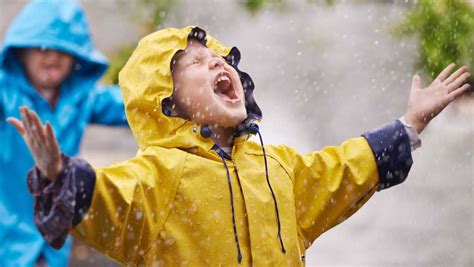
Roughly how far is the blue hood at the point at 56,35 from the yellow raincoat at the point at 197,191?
8.33 feet

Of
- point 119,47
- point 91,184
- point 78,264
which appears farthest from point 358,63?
point 91,184

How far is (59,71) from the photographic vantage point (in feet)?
18.6

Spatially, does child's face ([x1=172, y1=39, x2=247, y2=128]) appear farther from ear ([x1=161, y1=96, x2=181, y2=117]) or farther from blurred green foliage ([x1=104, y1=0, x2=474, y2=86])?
blurred green foliage ([x1=104, y1=0, x2=474, y2=86])

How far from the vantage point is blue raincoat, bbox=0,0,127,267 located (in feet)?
17.0

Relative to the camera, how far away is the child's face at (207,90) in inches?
122

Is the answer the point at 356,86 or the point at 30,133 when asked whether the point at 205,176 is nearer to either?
the point at 30,133

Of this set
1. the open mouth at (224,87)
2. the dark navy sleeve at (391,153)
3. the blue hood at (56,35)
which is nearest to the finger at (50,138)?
the open mouth at (224,87)

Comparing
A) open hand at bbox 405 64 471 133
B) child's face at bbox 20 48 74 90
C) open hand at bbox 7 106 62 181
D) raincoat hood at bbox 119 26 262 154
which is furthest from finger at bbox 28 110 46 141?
child's face at bbox 20 48 74 90

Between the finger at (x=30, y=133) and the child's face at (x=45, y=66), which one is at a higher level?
the finger at (x=30, y=133)

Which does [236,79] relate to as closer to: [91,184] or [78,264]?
[91,184]

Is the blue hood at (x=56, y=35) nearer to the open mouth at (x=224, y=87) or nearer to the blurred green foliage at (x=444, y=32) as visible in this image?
the blurred green foliage at (x=444, y=32)

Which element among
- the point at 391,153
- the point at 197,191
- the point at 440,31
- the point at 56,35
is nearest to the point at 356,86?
the point at 440,31

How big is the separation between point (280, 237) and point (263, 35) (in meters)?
4.94

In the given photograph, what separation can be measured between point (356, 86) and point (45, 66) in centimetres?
266
